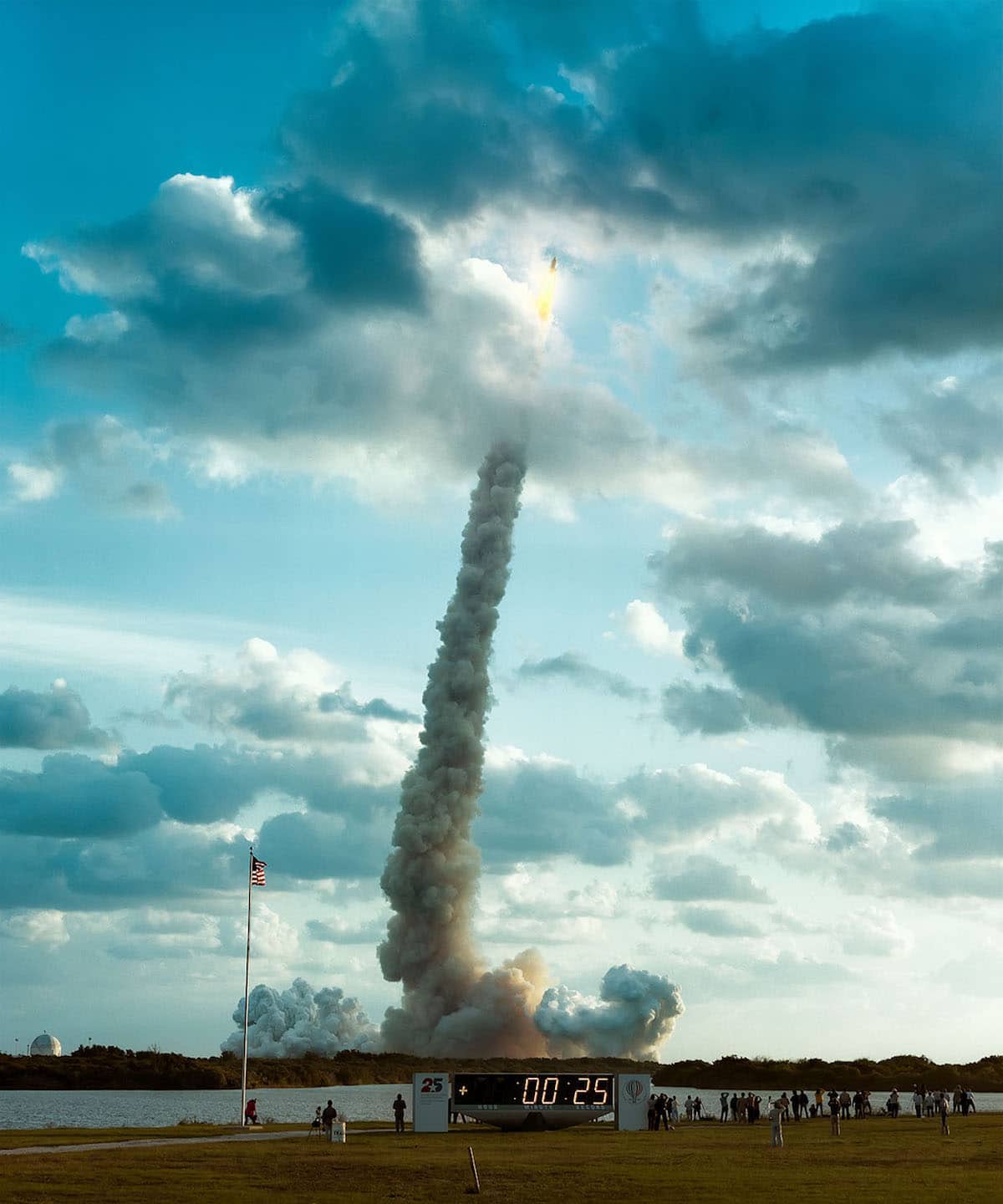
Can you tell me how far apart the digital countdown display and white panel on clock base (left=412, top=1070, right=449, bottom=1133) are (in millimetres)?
735

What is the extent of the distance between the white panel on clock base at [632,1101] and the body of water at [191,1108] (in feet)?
50.8

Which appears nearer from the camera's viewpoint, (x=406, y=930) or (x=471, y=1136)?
(x=471, y=1136)

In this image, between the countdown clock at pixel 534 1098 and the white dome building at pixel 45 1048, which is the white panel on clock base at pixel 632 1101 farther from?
the white dome building at pixel 45 1048

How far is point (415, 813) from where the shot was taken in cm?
13462

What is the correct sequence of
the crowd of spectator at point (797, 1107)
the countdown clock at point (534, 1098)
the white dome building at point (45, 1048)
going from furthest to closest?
1. the white dome building at point (45, 1048)
2. the crowd of spectator at point (797, 1107)
3. the countdown clock at point (534, 1098)

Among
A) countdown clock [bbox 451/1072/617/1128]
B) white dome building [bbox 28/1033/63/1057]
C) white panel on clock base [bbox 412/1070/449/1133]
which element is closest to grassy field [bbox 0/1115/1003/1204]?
countdown clock [bbox 451/1072/617/1128]

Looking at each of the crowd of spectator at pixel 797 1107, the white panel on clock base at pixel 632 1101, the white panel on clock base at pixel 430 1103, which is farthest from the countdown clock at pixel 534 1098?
the crowd of spectator at pixel 797 1107

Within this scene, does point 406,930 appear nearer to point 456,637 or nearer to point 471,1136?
point 456,637

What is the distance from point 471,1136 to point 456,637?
61072mm

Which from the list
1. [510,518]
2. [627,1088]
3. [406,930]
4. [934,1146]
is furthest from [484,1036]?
[934,1146]

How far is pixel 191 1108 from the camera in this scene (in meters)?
130

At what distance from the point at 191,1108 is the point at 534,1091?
71466 millimetres

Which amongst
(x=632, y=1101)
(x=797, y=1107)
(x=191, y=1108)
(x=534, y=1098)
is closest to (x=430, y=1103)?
(x=534, y=1098)

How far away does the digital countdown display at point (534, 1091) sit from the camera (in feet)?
221
